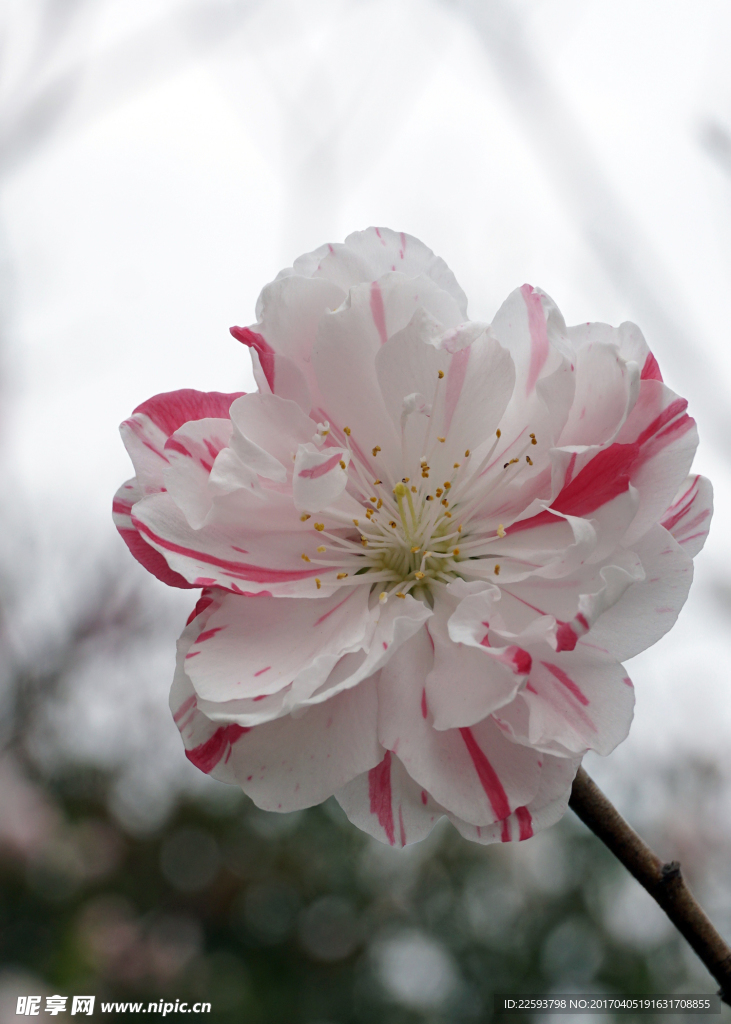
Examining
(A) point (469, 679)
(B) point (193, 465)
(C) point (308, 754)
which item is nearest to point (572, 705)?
(A) point (469, 679)

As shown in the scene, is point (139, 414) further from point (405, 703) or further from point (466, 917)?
point (466, 917)

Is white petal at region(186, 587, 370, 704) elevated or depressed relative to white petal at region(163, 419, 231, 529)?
depressed

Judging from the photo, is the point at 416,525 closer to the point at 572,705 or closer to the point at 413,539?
the point at 413,539

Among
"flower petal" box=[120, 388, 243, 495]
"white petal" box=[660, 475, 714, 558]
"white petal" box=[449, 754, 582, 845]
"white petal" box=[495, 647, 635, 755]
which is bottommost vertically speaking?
"white petal" box=[449, 754, 582, 845]

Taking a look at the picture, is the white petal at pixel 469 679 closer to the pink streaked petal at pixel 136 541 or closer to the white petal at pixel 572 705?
the white petal at pixel 572 705

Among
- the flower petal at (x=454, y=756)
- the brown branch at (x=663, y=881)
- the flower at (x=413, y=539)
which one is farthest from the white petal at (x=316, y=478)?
the brown branch at (x=663, y=881)

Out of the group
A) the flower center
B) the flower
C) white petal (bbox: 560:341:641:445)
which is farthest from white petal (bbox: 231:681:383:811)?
white petal (bbox: 560:341:641:445)

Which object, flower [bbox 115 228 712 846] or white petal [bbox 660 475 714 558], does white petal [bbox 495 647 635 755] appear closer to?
flower [bbox 115 228 712 846]
